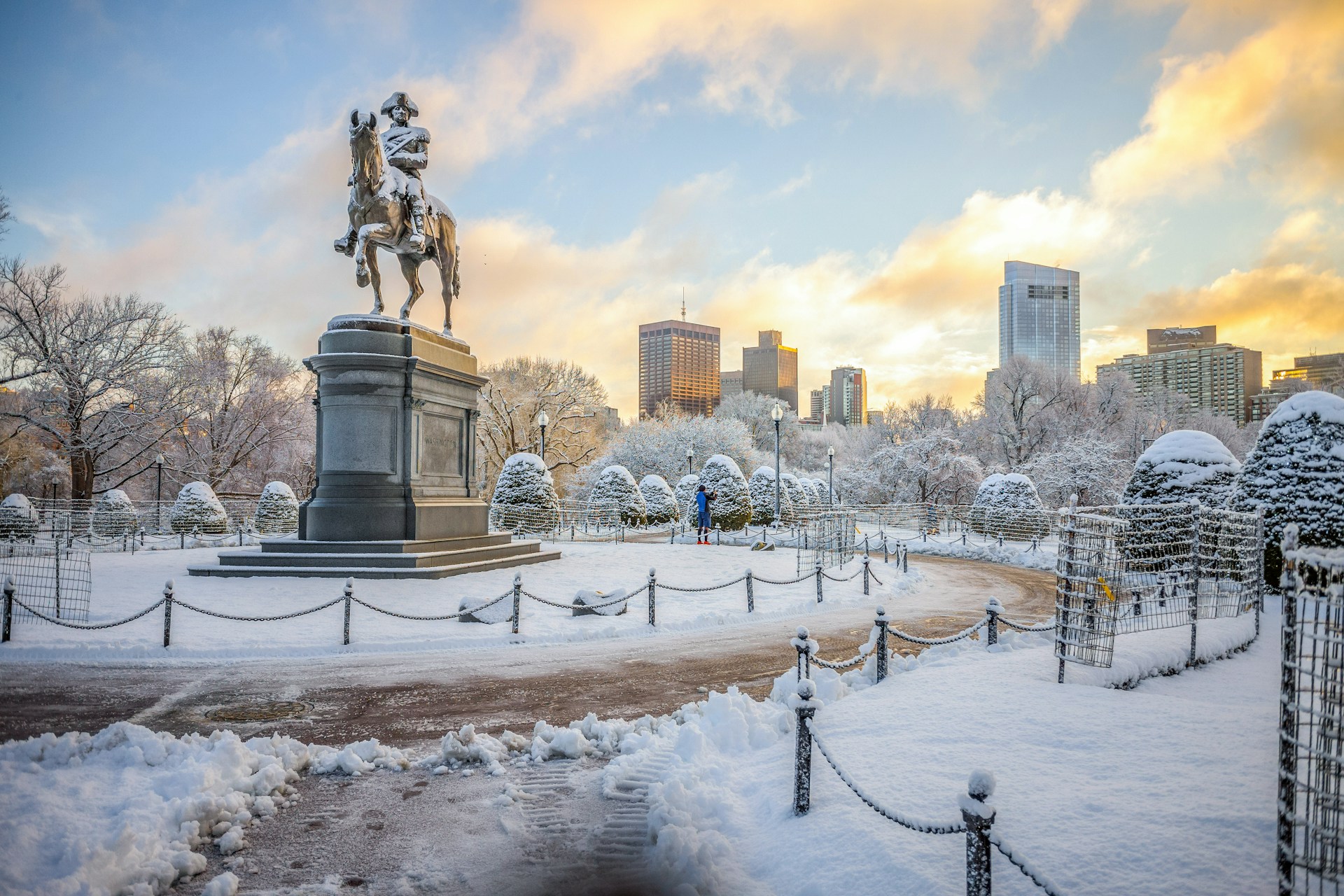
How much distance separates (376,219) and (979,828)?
18.8 meters

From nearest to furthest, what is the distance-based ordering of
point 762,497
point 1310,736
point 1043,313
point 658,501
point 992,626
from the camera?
point 1310,736 < point 992,626 < point 762,497 < point 658,501 < point 1043,313

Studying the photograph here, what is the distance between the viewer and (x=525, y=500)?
102ft

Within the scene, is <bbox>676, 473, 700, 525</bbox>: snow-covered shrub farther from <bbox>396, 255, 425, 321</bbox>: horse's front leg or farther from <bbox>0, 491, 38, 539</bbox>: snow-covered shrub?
<bbox>0, 491, 38, 539</bbox>: snow-covered shrub

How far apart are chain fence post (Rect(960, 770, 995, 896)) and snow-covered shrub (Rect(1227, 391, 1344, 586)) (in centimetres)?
1296

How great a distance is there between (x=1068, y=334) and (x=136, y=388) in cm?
11988

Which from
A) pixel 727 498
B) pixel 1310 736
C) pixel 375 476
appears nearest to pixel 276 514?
pixel 375 476

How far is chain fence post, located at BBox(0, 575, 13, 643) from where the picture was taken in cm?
1038

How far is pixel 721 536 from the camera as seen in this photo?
1253 inches

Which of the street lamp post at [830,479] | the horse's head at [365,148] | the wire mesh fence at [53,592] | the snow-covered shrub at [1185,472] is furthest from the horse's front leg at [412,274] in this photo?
the street lamp post at [830,479]

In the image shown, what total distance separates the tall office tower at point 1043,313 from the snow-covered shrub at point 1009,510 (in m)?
90.9

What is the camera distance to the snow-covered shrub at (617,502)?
36.2 meters

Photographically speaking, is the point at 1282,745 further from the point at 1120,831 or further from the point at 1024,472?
the point at 1024,472

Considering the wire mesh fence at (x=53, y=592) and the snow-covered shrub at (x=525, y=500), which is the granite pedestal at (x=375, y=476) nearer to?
the wire mesh fence at (x=53, y=592)

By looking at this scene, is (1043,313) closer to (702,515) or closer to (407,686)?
(702,515)
